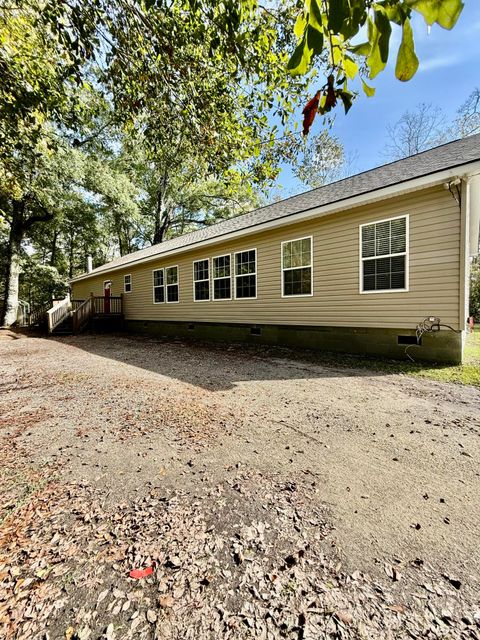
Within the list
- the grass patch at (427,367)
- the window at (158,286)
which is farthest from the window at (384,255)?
the window at (158,286)

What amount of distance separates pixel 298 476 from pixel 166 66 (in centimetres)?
452

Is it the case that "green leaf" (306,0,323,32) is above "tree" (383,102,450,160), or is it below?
below

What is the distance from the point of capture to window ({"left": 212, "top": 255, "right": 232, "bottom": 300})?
33.5 feet

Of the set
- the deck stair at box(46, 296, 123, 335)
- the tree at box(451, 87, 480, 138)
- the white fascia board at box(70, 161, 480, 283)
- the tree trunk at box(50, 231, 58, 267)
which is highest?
the tree at box(451, 87, 480, 138)

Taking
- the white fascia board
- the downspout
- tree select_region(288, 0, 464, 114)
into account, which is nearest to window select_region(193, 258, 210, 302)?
the white fascia board

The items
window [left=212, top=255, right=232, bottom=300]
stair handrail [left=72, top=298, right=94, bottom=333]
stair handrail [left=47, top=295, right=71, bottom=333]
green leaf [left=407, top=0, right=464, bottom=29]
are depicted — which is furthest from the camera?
stair handrail [left=72, top=298, right=94, bottom=333]

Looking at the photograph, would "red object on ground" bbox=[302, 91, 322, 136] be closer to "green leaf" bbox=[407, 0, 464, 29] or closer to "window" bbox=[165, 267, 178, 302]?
"green leaf" bbox=[407, 0, 464, 29]

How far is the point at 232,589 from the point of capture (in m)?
1.38

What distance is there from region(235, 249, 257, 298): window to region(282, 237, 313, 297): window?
3.74 feet

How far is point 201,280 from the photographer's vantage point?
11273mm

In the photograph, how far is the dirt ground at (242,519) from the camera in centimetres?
127

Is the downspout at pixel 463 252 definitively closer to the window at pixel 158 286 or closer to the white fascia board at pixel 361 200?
the white fascia board at pixel 361 200

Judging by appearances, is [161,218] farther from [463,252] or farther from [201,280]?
[463,252]

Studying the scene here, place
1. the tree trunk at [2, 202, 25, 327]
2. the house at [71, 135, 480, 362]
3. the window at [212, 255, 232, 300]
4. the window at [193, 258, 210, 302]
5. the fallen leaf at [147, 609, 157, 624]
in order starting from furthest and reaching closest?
the tree trunk at [2, 202, 25, 327] < the window at [193, 258, 210, 302] < the window at [212, 255, 232, 300] < the house at [71, 135, 480, 362] < the fallen leaf at [147, 609, 157, 624]
